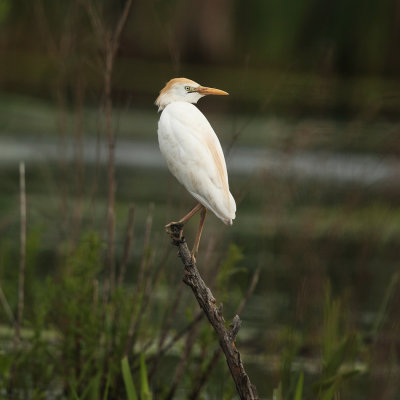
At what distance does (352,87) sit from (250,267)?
398 inches

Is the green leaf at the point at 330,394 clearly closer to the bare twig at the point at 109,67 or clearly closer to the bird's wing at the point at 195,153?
the bird's wing at the point at 195,153

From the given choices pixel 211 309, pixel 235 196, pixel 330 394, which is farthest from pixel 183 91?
pixel 235 196

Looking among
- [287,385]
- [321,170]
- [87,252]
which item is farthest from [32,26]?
[287,385]

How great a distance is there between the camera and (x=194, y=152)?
2.18 m

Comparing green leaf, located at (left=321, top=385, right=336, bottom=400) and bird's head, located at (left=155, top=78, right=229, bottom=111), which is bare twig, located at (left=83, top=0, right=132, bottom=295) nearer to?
bird's head, located at (left=155, top=78, right=229, bottom=111)

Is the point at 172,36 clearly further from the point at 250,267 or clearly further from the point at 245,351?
the point at 250,267

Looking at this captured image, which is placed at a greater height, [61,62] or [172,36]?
[61,62]

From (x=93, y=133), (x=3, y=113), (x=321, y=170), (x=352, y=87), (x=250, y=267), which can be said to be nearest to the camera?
(x=321, y=170)

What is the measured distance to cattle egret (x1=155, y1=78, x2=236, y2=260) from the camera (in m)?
2.12

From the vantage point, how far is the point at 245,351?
451cm

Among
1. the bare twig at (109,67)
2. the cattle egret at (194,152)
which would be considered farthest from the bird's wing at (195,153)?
the bare twig at (109,67)

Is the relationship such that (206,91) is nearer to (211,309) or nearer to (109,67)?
(211,309)

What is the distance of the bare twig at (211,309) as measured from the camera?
2.22 metres

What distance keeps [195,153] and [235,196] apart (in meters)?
1.23
